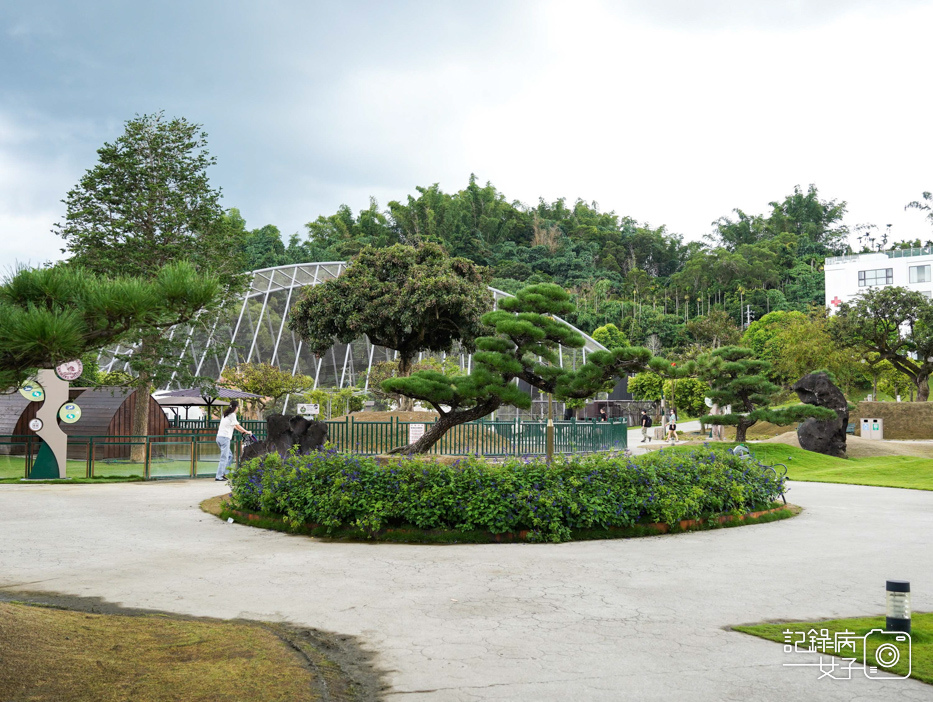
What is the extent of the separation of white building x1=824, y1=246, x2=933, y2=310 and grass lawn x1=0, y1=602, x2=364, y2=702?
68.0m

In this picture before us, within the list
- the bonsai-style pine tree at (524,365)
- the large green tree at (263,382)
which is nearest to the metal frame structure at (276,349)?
the large green tree at (263,382)

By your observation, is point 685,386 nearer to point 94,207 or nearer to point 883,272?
point 883,272

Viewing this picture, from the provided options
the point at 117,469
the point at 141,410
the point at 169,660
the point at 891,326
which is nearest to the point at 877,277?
the point at 891,326

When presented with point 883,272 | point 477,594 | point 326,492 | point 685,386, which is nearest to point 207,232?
point 326,492

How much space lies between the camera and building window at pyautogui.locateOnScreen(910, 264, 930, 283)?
65.2m

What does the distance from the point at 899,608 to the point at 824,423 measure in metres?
23.5

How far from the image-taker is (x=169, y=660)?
4.55 metres

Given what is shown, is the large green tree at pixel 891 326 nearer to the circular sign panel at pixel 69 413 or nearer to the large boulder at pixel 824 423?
the large boulder at pixel 824 423

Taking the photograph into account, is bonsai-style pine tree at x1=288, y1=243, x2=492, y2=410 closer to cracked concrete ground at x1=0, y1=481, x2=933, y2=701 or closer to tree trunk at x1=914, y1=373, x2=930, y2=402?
cracked concrete ground at x1=0, y1=481, x2=933, y2=701

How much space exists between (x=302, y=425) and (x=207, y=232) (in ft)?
39.4

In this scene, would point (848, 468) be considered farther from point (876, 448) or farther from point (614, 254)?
point (614, 254)

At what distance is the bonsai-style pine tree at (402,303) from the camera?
25.4 meters

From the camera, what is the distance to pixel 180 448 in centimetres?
1825

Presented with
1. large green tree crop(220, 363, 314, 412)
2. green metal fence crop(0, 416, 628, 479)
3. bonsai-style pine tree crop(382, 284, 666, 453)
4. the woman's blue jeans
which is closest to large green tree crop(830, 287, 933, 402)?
green metal fence crop(0, 416, 628, 479)
